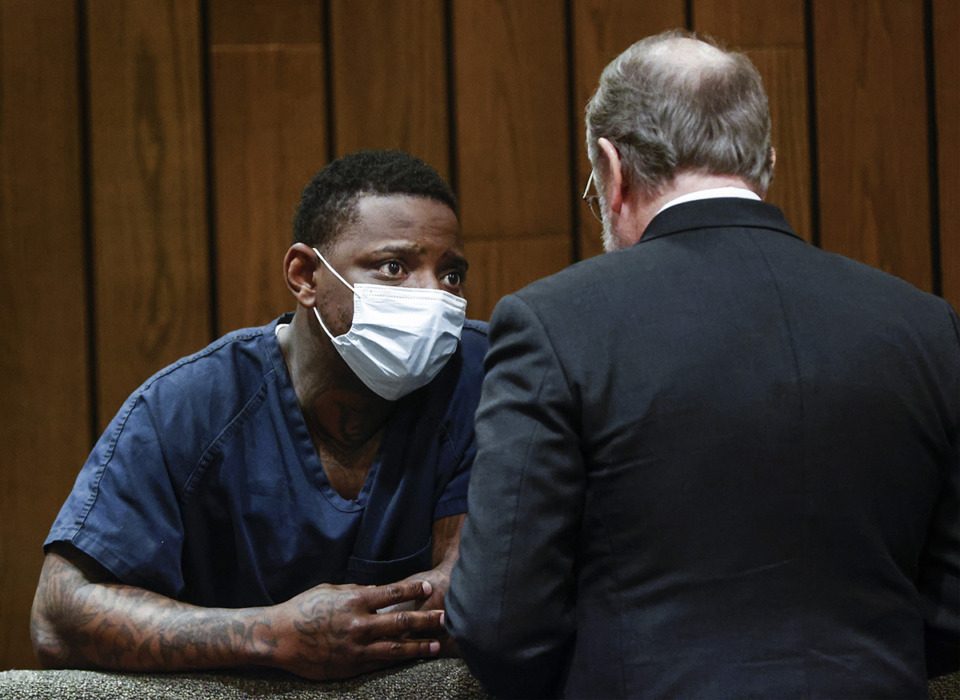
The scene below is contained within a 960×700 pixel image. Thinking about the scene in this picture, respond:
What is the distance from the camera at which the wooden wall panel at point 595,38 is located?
234 centimetres

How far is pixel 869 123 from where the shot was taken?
2.39 metres

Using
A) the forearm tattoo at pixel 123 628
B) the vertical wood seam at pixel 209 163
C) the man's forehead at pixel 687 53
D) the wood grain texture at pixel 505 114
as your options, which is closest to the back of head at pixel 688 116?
the man's forehead at pixel 687 53

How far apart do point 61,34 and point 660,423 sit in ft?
6.67

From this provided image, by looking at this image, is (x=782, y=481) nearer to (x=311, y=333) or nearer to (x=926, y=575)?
(x=926, y=575)

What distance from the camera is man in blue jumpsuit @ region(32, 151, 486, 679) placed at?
4.67 ft

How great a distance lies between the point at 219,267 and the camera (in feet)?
7.51

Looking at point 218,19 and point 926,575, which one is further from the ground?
point 218,19

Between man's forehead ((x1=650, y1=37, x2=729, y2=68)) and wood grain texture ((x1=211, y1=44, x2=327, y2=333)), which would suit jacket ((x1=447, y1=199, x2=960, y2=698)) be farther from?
wood grain texture ((x1=211, y1=44, x2=327, y2=333))

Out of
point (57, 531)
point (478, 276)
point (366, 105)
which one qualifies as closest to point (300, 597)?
point (57, 531)

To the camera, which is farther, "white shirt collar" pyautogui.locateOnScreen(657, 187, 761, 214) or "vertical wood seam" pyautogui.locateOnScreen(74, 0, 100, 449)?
"vertical wood seam" pyautogui.locateOnScreen(74, 0, 100, 449)

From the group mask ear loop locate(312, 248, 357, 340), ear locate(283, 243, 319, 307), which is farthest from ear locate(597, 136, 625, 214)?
ear locate(283, 243, 319, 307)

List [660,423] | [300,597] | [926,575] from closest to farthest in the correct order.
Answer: [660,423] → [926,575] → [300,597]

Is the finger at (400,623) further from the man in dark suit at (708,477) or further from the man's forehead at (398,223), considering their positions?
the man's forehead at (398,223)

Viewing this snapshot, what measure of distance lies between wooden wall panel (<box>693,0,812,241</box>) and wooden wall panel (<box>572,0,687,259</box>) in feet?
0.38
